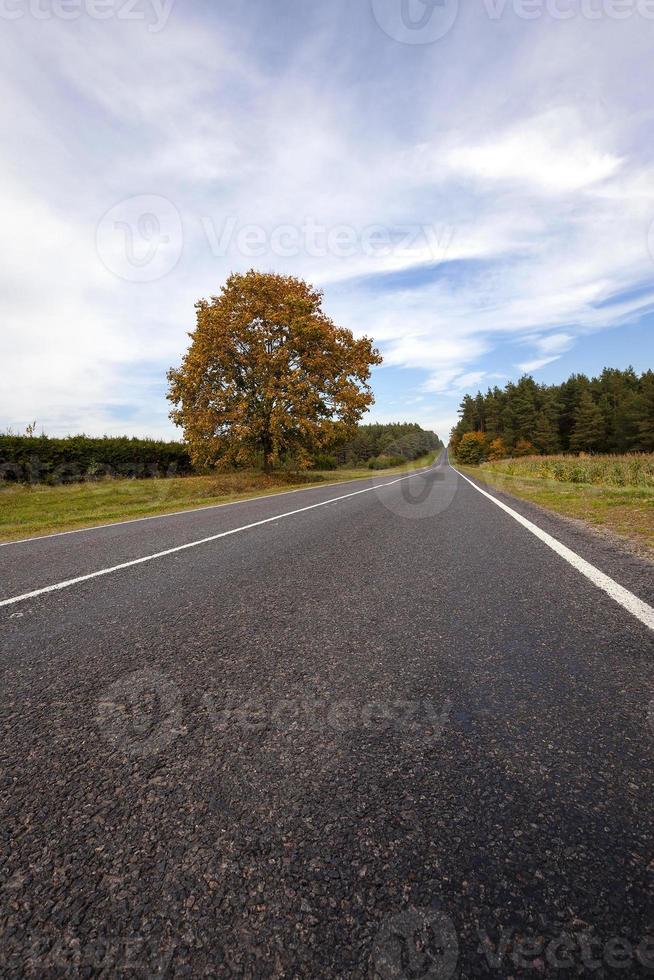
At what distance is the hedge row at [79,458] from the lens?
700 inches

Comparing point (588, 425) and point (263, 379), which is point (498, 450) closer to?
point (588, 425)

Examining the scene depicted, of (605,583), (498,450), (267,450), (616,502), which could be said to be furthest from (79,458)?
(498,450)

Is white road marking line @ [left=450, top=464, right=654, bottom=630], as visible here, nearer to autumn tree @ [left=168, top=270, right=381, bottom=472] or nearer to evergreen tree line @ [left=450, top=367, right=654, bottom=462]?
autumn tree @ [left=168, top=270, right=381, bottom=472]

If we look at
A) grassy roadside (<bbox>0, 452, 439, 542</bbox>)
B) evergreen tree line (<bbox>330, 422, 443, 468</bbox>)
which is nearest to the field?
grassy roadside (<bbox>0, 452, 439, 542</bbox>)

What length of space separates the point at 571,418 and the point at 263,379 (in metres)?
71.5

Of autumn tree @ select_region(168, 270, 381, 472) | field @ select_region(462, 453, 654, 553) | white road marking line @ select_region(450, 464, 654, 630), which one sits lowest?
field @ select_region(462, 453, 654, 553)

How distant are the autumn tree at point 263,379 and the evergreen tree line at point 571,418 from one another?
48085mm

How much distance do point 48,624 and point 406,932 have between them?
302 cm

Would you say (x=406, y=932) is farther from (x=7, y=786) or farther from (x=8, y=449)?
(x=8, y=449)

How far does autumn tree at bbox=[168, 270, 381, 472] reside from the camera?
22312 mm

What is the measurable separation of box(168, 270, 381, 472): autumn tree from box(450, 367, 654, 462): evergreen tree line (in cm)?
4808

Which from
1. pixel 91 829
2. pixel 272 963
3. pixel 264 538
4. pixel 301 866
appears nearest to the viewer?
pixel 272 963

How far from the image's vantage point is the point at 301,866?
123 centimetres

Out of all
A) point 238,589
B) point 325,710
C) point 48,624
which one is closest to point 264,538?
point 238,589
